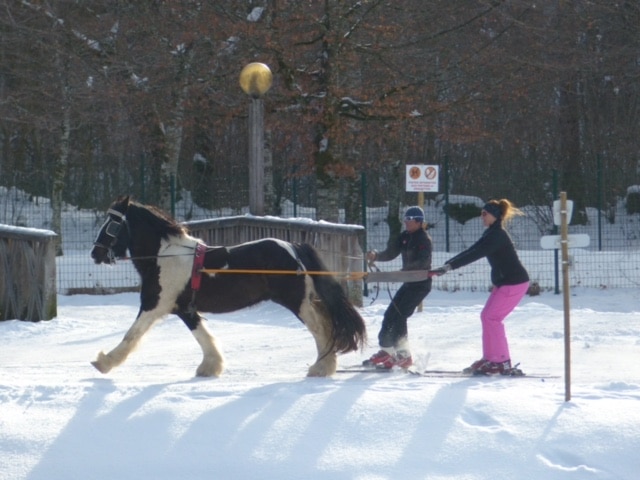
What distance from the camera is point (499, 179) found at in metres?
21.7

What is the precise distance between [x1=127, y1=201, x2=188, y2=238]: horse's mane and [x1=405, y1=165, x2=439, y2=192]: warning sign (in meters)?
5.44

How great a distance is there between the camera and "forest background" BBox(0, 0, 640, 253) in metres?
17.7

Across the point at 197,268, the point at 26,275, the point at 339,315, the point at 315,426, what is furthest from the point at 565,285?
the point at 26,275

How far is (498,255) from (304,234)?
219 inches

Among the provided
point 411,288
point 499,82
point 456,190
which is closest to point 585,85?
point 456,190

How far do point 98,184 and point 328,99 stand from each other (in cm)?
638

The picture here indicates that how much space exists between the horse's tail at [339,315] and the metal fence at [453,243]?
22.4ft

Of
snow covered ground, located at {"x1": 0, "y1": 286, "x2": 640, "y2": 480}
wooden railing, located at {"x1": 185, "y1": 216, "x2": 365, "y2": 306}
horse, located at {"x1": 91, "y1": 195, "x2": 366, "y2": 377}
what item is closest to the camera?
snow covered ground, located at {"x1": 0, "y1": 286, "x2": 640, "y2": 480}

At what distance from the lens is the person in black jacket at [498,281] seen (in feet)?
30.0

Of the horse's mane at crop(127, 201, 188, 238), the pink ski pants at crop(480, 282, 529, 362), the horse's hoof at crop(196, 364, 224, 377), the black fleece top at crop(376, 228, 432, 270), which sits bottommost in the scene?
the horse's hoof at crop(196, 364, 224, 377)

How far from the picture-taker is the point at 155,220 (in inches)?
376

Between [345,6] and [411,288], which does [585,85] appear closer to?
[345,6]

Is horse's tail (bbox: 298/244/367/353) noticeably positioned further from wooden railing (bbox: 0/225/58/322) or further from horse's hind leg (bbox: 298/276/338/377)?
wooden railing (bbox: 0/225/58/322)

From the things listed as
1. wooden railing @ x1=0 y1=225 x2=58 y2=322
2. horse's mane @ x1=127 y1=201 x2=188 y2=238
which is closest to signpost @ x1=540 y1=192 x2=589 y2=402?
horse's mane @ x1=127 y1=201 x2=188 y2=238
